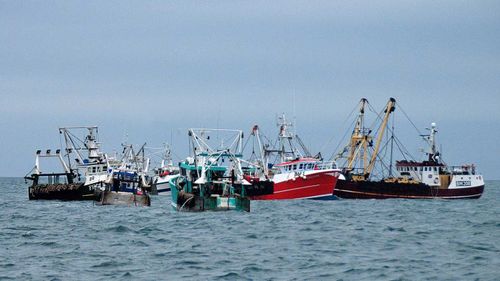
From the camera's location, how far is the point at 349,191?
119625 mm

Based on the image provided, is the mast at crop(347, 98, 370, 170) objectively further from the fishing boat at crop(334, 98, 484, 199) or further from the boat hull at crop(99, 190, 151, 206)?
the boat hull at crop(99, 190, 151, 206)

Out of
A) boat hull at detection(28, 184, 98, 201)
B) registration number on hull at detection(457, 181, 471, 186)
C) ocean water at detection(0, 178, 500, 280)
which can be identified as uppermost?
registration number on hull at detection(457, 181, 471, 186)

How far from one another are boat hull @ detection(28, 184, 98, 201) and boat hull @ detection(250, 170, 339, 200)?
22.5m

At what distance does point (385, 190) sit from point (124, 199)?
145 ft

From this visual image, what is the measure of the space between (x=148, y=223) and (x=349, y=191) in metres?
58.5

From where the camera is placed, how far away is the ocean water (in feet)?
123

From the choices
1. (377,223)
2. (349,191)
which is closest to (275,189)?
(349,191)

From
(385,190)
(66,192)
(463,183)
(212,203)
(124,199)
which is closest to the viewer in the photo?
(212,203)

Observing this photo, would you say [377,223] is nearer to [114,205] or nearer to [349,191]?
[114,205]

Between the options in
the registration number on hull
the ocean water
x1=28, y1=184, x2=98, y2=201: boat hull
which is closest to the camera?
the ocean water

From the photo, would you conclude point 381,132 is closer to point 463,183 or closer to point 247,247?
point 463,183

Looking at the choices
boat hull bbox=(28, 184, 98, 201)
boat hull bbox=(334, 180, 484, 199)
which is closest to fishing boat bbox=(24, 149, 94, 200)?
boat hull bbox=(28, 184, 98, 201)

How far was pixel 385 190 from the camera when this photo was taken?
396 ft

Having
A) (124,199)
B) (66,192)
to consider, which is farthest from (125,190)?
(66,192)
